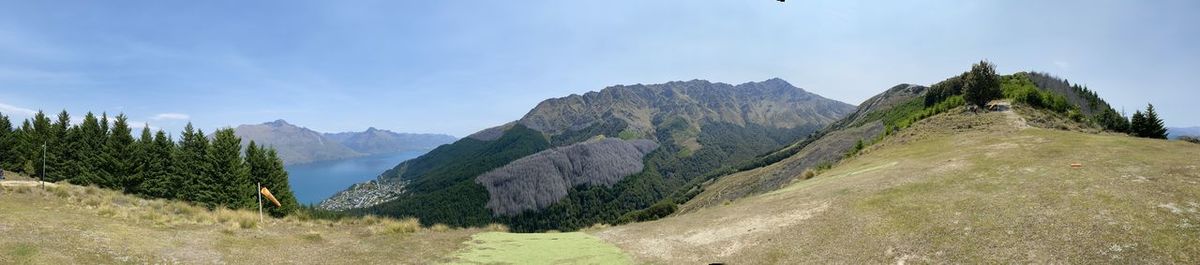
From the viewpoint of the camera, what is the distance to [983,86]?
58.7m

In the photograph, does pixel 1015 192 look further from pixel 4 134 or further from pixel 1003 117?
pixel 4 134

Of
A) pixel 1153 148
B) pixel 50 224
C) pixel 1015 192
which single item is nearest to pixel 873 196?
pixel 1015 192

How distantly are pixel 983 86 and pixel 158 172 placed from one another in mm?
96569

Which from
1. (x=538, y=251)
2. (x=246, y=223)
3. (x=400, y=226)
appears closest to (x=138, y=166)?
(x=246, y=223)

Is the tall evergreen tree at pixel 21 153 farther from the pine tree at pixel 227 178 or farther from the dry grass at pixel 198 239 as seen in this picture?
the dry grass at pixel 198 239

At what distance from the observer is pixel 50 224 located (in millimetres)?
15727

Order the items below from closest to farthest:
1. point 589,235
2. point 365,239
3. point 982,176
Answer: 1. point 365,239
2. point 982,176
3. point 589,235

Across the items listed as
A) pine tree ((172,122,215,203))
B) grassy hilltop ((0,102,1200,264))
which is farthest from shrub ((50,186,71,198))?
pine tree ((172,122,215,203))

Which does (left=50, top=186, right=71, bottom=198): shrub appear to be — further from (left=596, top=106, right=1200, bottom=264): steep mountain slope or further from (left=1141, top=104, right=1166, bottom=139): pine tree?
(left=1141, top=104, right=1166, bottom=139): pine tree

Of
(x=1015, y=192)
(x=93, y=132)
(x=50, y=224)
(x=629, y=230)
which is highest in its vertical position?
(x=93, y=132)

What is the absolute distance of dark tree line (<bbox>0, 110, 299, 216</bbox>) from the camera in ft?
169

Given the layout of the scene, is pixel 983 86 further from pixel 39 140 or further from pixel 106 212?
pixel 39 140

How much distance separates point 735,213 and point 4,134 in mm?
83811

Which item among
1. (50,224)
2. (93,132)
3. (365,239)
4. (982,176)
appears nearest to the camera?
(50,224)
